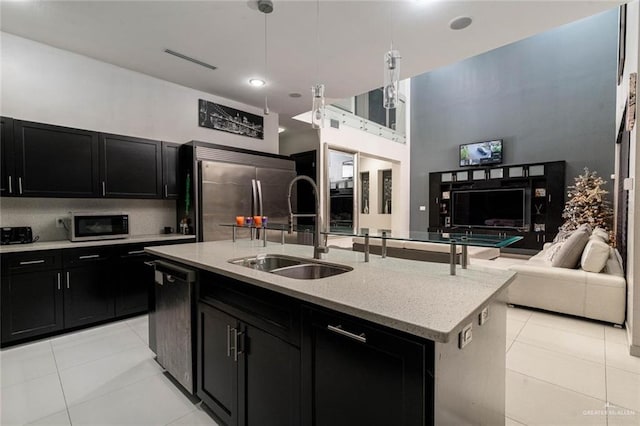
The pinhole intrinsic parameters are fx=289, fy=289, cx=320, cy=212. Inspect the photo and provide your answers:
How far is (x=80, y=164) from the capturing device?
3.14m

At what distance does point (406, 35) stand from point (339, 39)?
2.31 feet

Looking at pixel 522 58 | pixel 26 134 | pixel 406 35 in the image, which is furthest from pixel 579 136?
pixel 26 134

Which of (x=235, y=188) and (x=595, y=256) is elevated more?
(x=235, y=188)

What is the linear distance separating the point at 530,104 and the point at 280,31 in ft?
22.3

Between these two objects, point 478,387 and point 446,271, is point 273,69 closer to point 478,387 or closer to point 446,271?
point 446,271

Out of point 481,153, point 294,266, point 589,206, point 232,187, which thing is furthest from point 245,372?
point 481,153

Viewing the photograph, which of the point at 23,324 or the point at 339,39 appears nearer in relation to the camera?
the point at 23,324

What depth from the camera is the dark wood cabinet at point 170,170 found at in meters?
3.81

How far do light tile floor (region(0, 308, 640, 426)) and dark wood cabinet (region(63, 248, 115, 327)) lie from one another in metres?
0.19

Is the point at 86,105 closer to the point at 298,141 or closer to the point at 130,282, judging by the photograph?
the point at 130,282

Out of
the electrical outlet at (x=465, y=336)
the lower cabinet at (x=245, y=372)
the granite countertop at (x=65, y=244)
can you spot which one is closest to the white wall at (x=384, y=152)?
the granite countertop at (x=65, y=244)

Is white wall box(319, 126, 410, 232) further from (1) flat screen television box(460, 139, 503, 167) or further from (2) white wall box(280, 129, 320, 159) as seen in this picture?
(1) flat screen television box(460, 139, 503, 167)

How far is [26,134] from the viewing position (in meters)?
2.82

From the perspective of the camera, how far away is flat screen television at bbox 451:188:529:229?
6.83 m
